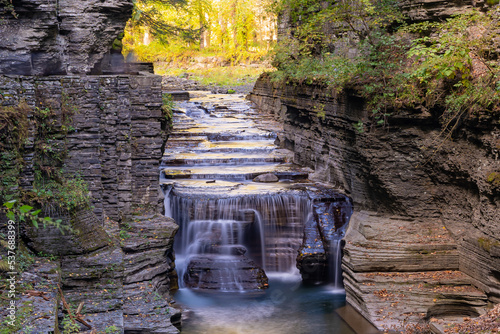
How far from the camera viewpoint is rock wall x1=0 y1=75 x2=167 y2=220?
27.6 feet

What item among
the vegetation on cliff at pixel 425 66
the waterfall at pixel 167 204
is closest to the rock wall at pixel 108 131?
the waterfall at pixel 167 204

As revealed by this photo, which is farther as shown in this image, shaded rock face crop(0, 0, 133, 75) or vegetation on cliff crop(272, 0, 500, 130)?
vegetation on cliff crop(272, 0, 500, 130)

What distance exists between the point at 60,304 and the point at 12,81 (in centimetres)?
357

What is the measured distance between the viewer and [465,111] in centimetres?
957

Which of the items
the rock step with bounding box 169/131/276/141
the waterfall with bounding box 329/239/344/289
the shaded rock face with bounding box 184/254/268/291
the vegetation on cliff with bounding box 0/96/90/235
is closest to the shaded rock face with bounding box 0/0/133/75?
the vegetation on cliff with bounding box 0/96/90/235

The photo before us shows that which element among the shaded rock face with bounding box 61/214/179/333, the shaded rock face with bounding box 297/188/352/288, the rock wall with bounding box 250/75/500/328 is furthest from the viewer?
the shaded rock face with bounding box 297/188/352/288

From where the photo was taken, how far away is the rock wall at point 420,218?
30.3 feet

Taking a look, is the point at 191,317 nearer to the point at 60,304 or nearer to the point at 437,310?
the point at 60,304

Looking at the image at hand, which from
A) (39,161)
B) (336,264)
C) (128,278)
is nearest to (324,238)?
(336,264)

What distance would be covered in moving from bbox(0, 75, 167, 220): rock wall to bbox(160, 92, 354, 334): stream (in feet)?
6.45

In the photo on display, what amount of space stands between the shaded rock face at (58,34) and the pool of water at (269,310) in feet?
18.8

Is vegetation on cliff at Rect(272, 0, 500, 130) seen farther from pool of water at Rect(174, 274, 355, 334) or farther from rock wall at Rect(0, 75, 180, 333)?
rock wall at Rect(0, 75, 180, 333)

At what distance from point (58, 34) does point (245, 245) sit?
6.76 meters

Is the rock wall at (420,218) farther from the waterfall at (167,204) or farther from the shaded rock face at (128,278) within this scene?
the waterfall at (167,204)
